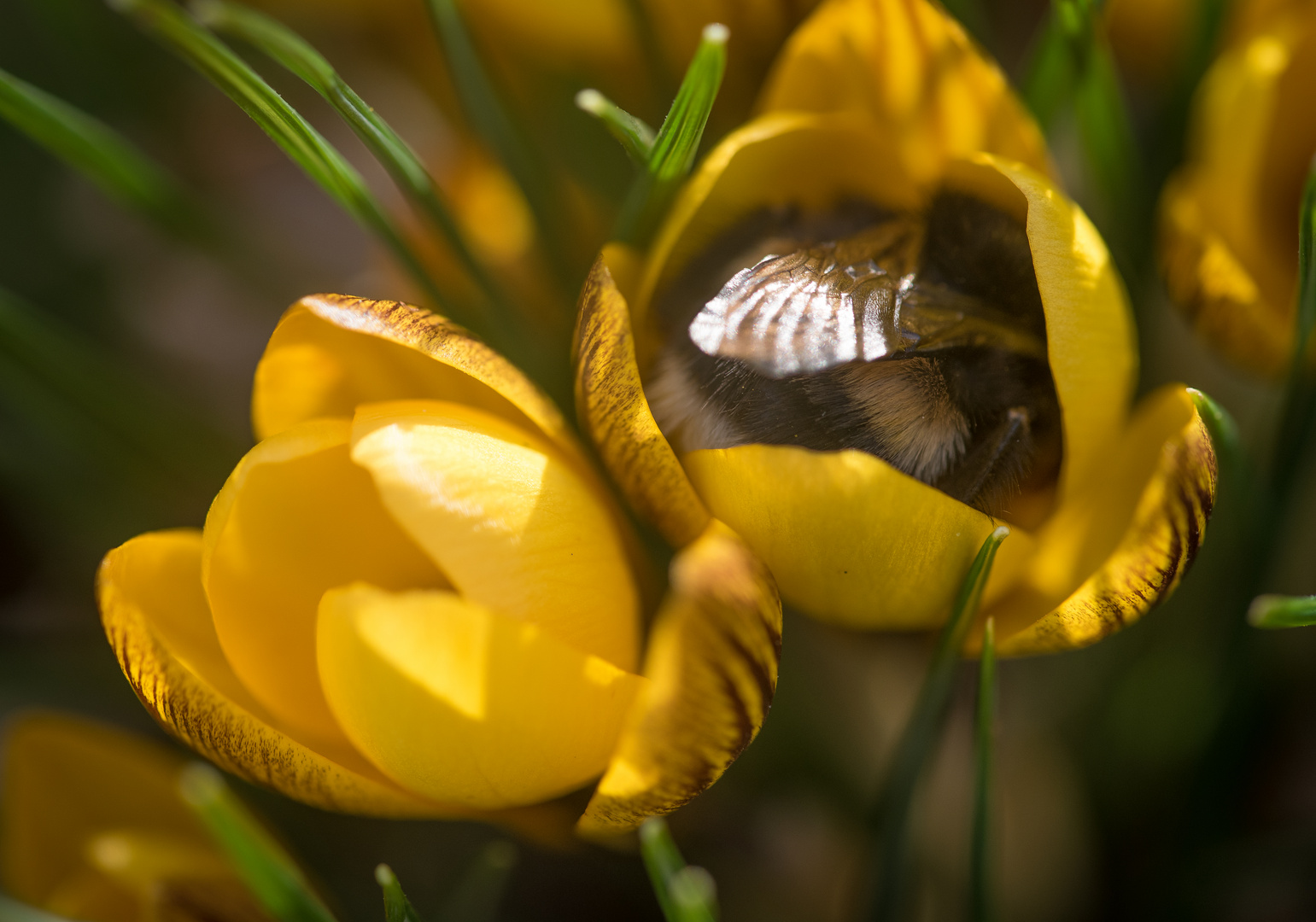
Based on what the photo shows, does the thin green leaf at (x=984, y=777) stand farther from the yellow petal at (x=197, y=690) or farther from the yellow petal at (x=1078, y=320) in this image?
the yellow petal at (x=197, y=690)

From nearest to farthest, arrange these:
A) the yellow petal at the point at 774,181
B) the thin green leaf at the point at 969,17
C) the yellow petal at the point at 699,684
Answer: the yellow petal at the point at 699,684
the yellow petal at the point at 774,181
the thin green leaf at the point at 969,17

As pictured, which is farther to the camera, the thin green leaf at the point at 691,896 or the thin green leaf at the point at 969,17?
the thin green leaf at the point at 969,17

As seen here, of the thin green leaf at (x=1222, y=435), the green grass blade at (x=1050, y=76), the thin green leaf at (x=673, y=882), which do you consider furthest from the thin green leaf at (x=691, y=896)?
the green grass blade at (x=1050, y=76)

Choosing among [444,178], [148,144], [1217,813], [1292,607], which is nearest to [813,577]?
[1292,607]

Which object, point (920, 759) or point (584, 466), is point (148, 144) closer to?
point (584, 466)

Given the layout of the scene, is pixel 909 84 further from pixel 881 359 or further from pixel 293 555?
pixel 293 555

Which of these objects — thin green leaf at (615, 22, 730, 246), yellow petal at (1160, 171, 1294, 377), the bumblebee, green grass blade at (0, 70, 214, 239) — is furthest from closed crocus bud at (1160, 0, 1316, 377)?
green grass blade at (0, 70, 214, 239)
